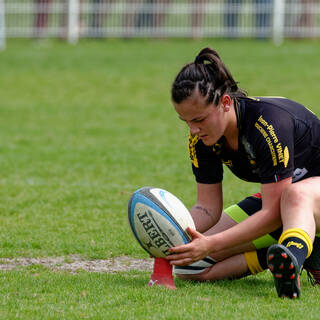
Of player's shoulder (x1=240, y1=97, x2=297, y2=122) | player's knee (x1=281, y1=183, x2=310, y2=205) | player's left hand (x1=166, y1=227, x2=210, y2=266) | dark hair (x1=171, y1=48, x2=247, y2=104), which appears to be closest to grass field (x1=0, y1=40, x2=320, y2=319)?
player's left hand (x1=166, y1=227, x2=210, y2=266)

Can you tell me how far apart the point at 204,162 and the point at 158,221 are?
2.03ft

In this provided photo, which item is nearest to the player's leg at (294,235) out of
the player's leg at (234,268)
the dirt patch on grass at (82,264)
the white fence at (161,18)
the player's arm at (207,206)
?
the player's leg at (234,268)

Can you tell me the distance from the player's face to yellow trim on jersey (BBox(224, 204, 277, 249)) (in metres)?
0.89

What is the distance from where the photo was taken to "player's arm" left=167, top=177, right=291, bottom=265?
15.9 ft

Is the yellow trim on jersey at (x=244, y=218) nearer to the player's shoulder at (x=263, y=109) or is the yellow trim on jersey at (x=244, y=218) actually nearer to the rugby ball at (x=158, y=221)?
the rugby ball at (x=158, y=221)

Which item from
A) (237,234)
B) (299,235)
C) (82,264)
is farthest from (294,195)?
(82,264)

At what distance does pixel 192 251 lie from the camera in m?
4.83

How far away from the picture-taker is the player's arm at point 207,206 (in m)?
5.47

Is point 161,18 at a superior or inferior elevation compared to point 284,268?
superior

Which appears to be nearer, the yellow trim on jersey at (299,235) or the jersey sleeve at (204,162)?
the yellow trim on jersey at (299,235)

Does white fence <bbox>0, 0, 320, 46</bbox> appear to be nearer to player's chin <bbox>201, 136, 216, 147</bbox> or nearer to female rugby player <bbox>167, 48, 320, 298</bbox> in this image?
female rugby player <bbox>167, 48, 320, 298</bbox>

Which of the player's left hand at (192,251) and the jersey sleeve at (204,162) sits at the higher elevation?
the jersey sleeve at (204,162)

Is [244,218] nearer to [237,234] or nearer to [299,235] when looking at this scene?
[237,234]

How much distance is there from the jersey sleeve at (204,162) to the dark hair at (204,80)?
19.4 inches
